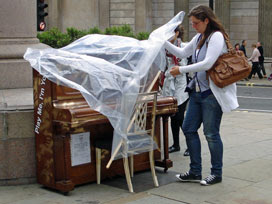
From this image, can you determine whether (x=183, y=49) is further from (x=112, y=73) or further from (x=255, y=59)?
(x=255, y=59)

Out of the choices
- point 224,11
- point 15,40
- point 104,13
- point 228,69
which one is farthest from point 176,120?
point 104,13

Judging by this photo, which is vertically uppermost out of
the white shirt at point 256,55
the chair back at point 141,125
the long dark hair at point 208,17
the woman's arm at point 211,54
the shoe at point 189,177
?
the long dark hair at point 208,17

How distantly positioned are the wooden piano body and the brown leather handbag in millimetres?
1344

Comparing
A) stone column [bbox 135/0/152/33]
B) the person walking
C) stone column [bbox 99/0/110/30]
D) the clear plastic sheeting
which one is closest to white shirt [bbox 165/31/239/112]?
the clear plastic sheeting

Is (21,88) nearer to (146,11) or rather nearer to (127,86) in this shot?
(127,86)

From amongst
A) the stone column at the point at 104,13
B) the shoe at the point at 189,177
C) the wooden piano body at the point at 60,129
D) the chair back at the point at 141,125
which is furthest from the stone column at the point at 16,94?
the stone column at the point at 104,13

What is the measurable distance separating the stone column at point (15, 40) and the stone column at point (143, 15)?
22.5 m

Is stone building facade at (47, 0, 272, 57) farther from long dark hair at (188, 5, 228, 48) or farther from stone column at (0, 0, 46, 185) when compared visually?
Answer: long dark hair at (188, 5, 228, 48)

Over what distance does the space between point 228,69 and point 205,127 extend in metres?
0.74

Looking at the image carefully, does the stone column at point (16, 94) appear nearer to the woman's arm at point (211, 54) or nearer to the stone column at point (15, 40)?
the stone column at point (15, 40)

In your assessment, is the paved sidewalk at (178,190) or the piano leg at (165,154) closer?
the paved sidewalk at (178,190)

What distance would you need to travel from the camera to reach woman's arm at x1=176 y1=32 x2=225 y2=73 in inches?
241

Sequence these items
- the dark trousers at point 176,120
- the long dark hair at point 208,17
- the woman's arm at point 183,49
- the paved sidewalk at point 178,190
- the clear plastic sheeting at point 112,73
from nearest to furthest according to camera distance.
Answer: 1. the paved sidewalk at point 178,190
2. the clear plastic sheeting at point 112,73
3. the long dark hair at point 208,17
4. the woman's arm at point 183,49
5. the dark trousers at point 176,120

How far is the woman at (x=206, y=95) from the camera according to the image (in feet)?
20.3
